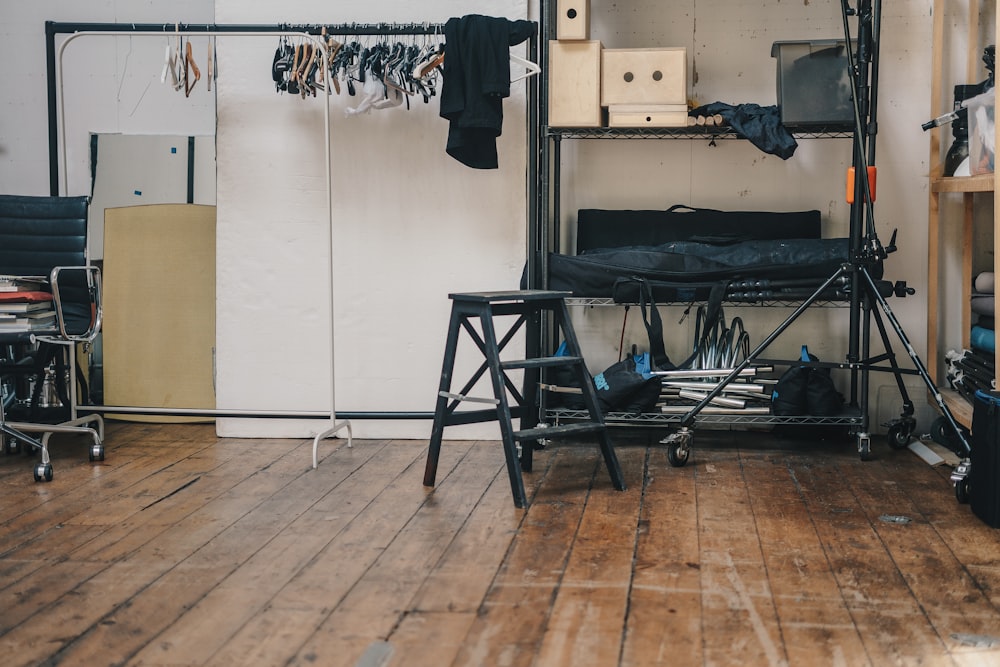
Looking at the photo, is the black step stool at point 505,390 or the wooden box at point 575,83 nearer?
the black step stool at point 505,390

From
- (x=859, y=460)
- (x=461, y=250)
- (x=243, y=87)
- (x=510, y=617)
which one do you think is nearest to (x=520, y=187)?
(x=461, y=250)

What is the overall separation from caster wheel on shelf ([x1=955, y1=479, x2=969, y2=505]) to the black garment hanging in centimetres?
196

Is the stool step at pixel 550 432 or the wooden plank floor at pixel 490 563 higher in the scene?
the stool step at pixel 550 432

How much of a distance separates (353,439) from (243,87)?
1.51 metres

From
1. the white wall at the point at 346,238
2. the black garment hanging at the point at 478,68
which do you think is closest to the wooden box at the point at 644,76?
the black garment hanging at the point at 478,68

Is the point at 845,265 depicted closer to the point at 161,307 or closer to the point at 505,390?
the point at 505,390

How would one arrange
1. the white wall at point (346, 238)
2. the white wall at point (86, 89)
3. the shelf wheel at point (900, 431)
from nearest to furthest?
the shelf wheel at point (900, 431), the white wall at point (346, 238), the white wall at point (86, 89)

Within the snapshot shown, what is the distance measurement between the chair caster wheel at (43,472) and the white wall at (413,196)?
922mm

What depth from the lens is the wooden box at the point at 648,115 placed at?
392cm

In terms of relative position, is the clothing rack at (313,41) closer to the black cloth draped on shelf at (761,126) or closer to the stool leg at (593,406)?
the black cloth draped on shelf at (761,126)

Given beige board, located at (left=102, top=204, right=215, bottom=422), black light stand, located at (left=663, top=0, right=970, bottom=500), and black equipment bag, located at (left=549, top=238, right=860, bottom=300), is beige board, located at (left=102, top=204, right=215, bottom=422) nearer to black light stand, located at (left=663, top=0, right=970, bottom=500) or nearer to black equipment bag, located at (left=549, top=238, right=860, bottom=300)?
black equipment bag, located at (left=549, top=238, right=860, bottom=300)

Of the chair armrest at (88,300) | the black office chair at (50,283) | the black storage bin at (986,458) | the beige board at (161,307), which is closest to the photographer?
the black storage bin at (986,458)

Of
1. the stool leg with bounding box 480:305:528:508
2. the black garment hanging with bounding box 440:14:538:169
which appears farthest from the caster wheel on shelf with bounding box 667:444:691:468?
the black garment hanging with bounding box 440:14:538:169

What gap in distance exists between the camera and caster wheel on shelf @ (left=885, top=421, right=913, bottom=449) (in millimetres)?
3996
